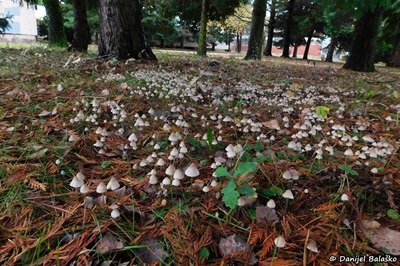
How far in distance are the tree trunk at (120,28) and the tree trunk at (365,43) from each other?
7193 millimetres

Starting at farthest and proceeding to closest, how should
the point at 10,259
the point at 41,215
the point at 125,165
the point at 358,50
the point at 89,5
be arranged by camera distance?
the point at 89,5 → the point at 358,50 → the point at 125,165 → the point at 41,215 → the point at 10,259

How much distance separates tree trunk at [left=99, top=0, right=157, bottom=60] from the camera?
19.1 ft

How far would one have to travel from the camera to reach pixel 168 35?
2975 cm

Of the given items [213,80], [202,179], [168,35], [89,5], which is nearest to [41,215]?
[202,179]

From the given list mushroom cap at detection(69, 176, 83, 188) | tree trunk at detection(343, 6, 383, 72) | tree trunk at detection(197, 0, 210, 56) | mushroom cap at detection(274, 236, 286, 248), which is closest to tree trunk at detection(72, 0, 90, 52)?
tree trunk at detection(197, 0, 210, 56)

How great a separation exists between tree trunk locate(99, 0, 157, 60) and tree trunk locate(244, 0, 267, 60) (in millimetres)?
7208

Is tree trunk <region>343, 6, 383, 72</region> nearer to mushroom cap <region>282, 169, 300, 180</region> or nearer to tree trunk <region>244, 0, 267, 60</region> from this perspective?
tree trunk <region>244, 0, 267, 60</region>

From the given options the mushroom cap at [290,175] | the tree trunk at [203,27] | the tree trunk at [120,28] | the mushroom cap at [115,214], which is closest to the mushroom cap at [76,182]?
the mushroom cap at [115,214]

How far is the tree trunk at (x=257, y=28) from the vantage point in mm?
12250

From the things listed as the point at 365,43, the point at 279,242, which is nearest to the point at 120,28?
the point at 279,242

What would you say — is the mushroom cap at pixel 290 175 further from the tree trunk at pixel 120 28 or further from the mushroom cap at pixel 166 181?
the tree trunk at pixel 120 28

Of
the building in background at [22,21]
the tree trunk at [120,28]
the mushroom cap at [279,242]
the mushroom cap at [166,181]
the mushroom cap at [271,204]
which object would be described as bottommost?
the mushroom cap at [279,242]

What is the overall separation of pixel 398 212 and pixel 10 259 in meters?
1.83

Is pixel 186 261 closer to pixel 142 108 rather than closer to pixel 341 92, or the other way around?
pixel 142 108
